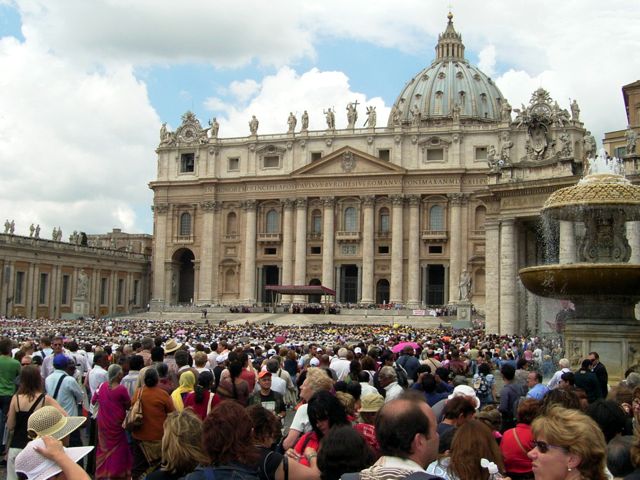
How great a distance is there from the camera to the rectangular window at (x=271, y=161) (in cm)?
8181

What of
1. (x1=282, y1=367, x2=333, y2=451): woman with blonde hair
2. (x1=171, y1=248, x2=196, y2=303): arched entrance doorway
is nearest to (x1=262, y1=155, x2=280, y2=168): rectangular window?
(x1=171, y1=248, x2=196, y2=303): arched entrance doorway

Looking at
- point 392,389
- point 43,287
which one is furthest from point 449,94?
point 392,389

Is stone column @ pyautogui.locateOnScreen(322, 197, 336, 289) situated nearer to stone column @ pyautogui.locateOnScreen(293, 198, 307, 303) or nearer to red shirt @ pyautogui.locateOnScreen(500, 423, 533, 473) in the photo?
stone column @ pyautogui.locateOnScreen(293, 198, 307, 303)

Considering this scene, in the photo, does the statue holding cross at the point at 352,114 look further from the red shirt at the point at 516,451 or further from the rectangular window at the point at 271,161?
the red shirt at the point at 516,451

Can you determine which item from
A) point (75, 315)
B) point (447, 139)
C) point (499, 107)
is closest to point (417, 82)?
point (499, 107)

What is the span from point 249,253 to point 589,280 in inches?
2617

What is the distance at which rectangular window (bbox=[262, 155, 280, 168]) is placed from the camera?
8181 centimetres

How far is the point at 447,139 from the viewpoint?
7594 cm

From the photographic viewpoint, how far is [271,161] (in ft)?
270

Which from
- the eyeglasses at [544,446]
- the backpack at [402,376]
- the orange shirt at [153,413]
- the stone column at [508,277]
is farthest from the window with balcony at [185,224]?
the eyeglasses at [544,446]

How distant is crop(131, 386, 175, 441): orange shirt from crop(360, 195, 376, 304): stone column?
67.7 m

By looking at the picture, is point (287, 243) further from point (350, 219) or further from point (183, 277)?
point (183, 277)

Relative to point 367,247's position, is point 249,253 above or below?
below

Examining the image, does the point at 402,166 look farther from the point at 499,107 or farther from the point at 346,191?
the point at 499,107
